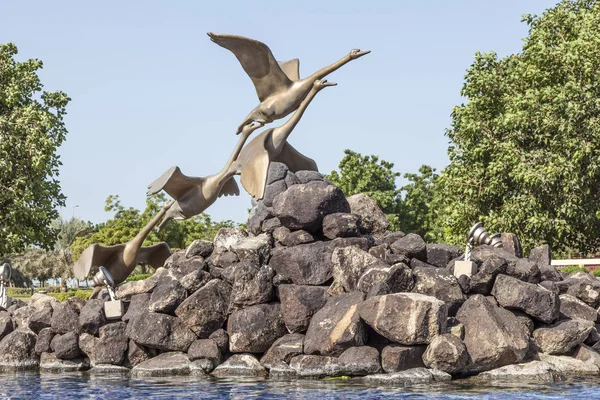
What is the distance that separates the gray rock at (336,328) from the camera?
15266 mm

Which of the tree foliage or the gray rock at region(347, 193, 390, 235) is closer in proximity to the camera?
the gray rock at region(347, 193, 390, 235)

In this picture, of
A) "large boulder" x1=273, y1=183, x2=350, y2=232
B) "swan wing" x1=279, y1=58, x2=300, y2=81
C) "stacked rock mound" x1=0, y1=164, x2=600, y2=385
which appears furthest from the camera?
"swan wing" x1=279, y1=58, x2=300, y2=81

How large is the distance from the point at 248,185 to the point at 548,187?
14.3 metres

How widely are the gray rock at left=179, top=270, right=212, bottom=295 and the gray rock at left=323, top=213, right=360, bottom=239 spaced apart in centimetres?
259

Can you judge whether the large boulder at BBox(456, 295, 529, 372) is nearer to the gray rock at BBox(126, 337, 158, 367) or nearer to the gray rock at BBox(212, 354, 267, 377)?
the gray rock at BBox(212, 354, 267, 377)

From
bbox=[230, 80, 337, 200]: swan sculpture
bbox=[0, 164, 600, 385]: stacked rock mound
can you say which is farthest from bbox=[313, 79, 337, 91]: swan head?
bbox=[0, 164, 600, 385]: stacked rock mound

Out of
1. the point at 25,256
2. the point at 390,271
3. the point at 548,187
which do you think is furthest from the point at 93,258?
the point at 25,256

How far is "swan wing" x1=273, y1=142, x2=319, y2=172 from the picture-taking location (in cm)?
1996

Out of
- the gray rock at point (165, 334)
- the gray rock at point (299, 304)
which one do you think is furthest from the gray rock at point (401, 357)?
the gray rock at point (165, 334)

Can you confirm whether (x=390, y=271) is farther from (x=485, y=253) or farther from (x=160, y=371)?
(x=160, y=371)

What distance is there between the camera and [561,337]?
15938 mm

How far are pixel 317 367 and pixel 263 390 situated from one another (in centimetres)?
160

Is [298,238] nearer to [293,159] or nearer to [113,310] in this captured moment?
[293,159]

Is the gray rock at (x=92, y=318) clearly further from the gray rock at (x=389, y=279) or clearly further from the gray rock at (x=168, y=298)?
the gray rock at (x=389, y=279)
